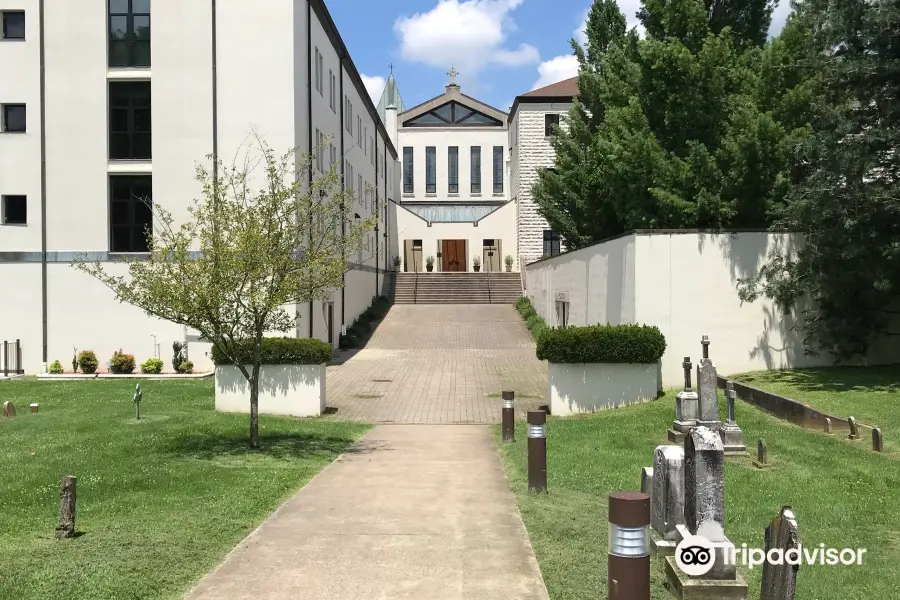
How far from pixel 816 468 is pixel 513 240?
37.5 metres

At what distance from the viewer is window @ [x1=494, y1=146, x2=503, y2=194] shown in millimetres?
54094

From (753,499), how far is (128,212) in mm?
19563

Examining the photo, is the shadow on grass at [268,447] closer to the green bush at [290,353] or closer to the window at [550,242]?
the green bush at [290,353]

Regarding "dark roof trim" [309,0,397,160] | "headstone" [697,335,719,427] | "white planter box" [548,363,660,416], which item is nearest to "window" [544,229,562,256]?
"dark roof trim" [309,0,397,160]

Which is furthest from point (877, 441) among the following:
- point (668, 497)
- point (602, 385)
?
point (602, 385)

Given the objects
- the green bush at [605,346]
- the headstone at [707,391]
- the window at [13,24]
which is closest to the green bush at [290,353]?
the green bush at [605,346]

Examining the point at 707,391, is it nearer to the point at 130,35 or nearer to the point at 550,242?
the point at 130,35

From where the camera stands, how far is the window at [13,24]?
2280cm

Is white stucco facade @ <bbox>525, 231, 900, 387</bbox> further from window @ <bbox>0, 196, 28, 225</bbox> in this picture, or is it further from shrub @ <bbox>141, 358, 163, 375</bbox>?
window @ <bbox>0, 196, 28, 225</bbox>

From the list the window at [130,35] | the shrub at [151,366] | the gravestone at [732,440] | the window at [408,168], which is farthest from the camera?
the window at [408,168]

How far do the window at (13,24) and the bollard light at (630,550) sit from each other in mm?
24202

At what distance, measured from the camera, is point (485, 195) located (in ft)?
178

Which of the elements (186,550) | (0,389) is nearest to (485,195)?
(0,389)

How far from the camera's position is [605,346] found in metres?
15.5
